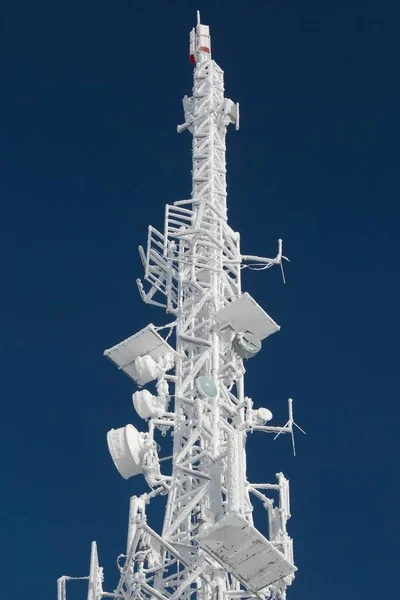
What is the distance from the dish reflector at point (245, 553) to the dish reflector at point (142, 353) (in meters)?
7.37

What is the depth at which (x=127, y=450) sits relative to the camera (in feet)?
111

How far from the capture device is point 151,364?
116 ft

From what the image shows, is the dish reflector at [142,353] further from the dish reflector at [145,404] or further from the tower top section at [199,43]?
the tower top section at [199,43]

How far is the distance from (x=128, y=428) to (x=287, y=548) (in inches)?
224

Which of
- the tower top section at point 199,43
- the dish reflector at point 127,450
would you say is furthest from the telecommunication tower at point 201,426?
the tower top section at point 199,43

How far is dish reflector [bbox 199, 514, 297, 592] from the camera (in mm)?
28984

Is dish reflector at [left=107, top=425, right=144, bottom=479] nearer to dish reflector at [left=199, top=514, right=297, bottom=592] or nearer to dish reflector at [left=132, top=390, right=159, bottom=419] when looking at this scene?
dish reflector at [left=132, top=390, right=159, bottom=419]

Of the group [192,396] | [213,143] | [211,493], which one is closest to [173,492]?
[211,493]

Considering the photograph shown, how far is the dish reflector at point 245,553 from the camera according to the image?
29.0 metres

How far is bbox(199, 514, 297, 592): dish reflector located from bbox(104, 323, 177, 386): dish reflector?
290 inches

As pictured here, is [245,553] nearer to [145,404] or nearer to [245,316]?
[145,404]

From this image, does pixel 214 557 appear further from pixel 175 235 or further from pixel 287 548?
pixel 175 235

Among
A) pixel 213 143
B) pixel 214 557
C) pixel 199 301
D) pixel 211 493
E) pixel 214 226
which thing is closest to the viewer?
pixel 214 557

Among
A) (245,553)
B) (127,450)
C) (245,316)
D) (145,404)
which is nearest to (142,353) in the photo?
(145,404)
